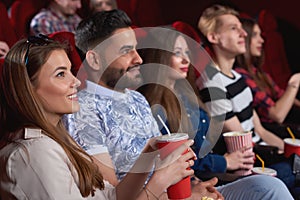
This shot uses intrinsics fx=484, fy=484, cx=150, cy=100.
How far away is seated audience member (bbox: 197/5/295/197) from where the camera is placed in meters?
1.45

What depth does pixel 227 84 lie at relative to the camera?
154 cm

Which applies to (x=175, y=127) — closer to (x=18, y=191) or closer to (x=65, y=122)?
(x=65, y=122)

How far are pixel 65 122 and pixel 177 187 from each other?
269 millimetres

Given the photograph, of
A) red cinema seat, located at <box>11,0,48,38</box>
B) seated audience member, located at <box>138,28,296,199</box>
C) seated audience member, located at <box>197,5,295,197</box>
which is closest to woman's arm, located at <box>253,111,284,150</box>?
seated audience member, located at <box>197,5,295,197</box>

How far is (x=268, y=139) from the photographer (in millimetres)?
1604

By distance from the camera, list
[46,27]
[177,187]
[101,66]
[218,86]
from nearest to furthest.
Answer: [177,187] → [101,66] → [218,86] → [46,27]

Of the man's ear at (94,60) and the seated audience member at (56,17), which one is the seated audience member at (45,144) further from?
the seated audience member at (56,17)

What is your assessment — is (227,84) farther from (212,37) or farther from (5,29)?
(5,29)

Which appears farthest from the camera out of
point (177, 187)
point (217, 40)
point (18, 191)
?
point (217, 40)

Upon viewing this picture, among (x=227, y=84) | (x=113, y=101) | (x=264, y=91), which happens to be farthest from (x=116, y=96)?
(x=264, y=91)

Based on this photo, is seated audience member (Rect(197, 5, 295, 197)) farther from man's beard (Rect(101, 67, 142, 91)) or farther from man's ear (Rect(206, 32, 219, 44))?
man's beard (Rect(101, 67, 142, 91))

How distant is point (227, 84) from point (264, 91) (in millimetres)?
300

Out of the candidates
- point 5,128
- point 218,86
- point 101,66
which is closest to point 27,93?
point 5,128

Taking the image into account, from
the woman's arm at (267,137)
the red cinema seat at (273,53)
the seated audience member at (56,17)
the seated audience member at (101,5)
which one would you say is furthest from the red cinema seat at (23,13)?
the red cinema seat at (273,53)
